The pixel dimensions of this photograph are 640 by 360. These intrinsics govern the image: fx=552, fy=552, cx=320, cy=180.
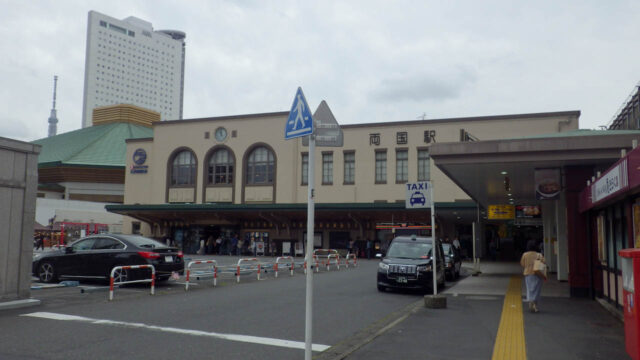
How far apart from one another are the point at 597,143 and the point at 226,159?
40.9 m

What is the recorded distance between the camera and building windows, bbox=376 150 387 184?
150ft

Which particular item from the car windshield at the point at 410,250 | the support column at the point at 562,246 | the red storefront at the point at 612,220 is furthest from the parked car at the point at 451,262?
the red storefront at the point at 612,220

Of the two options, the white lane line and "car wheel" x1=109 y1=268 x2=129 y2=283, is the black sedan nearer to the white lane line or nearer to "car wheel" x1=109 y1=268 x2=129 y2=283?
"car wheel" x1=109 y1=268 x2=129 y2=283

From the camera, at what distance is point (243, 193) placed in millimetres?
50719

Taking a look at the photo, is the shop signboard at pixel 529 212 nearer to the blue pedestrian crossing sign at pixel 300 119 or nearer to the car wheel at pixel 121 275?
the car wheel at pixel 121 275

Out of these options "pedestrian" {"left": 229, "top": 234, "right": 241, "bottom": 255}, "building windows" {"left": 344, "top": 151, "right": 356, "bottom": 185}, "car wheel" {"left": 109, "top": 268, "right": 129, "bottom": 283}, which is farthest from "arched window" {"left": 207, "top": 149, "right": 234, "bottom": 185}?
"car wheel" {"left": 109, "top": 268, "right": 129, "bottom": 283}

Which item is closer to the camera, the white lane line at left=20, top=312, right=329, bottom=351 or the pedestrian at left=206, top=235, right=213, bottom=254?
the white lane line at left=20, top=312, right=329, bottom=351

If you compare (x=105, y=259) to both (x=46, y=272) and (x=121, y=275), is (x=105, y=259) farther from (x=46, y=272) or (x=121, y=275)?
(x=46, y=272)

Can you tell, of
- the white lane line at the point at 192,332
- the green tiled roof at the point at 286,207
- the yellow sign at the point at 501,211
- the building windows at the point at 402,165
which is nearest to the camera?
the white lane line at the point at 192,332

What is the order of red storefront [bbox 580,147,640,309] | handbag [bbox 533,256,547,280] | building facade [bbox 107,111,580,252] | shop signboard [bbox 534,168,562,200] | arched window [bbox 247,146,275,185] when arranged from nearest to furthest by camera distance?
1. red storefront [bbox 580,147,640,309]
2. handbag [bbox 533,256,547,280]
3. shop signboard [bbox 534,168,562,200]
4. building facade [bbox 107,111,580,252]
5. arched window [bbox 247,146,275,185]

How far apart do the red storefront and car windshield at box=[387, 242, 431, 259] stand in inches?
183

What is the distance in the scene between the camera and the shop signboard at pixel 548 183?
1592cm

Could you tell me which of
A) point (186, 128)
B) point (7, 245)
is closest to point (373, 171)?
point (186, 128)

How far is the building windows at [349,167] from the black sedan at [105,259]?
31.1 metres
